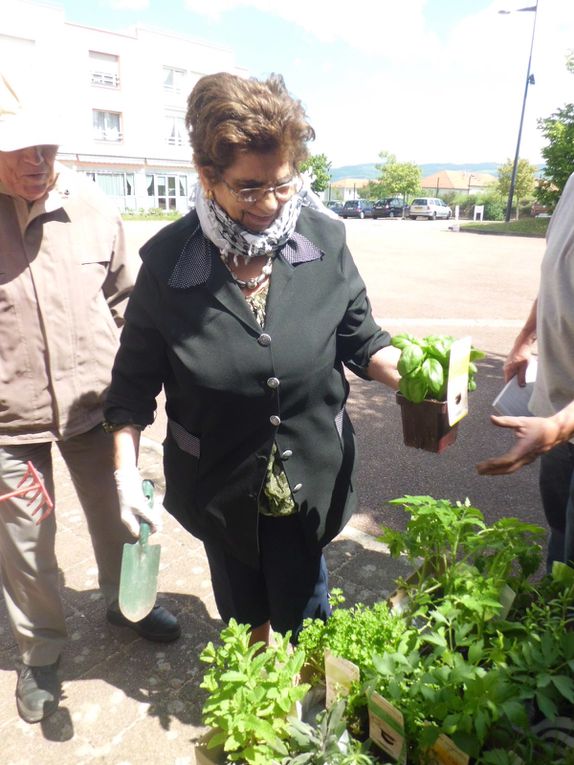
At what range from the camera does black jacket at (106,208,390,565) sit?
1.72m

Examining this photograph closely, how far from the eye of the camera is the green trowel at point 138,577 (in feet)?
5.97

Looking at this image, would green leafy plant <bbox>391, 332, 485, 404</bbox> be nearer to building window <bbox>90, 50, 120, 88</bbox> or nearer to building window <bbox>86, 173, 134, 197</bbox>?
building window <bbox>86, 173, 134, 197</bbox>

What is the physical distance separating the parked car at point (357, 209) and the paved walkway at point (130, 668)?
39.9m

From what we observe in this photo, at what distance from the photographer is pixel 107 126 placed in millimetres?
37656

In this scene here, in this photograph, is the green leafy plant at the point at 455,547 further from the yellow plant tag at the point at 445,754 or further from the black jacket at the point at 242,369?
the yellow plant tag at the point at 445,754

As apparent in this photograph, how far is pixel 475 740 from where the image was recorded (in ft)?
4.34

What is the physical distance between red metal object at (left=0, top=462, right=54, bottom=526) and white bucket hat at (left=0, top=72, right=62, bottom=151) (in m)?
1.12

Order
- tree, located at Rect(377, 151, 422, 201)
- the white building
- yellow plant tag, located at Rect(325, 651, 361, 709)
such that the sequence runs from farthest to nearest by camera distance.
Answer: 1. tree, located at Rect(377, 151, 422, 201)
2. the white building
3. yellow plant tag, located at Rect(325, 651, 361, 709)

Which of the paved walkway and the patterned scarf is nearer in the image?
the patterned scarf

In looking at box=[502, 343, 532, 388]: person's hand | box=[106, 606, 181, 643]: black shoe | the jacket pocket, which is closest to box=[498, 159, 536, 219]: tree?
box=[502, 343, 532, 388]: person's hand

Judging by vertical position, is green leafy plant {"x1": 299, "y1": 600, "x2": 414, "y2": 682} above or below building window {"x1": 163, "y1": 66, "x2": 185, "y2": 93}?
below

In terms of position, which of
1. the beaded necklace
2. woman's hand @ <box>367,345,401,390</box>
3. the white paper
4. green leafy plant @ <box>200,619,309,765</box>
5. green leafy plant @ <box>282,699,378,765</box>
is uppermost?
the beaded necklace

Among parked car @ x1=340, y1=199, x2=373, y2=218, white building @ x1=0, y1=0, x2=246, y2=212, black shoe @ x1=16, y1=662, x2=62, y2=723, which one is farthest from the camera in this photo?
parked car @ x1=340, y1=199, x2=373, y2=218

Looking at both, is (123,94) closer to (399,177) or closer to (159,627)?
(399,177)
